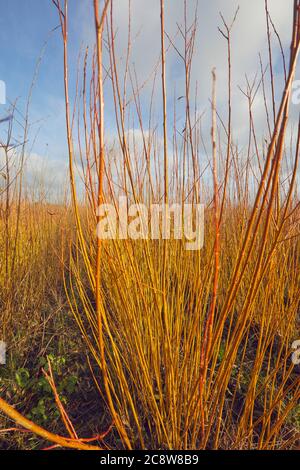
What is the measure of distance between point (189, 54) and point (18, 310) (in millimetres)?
1694

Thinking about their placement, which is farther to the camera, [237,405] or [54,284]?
[54,284]

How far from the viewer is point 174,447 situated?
823 mm

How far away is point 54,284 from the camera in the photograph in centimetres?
217

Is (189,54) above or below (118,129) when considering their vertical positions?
above

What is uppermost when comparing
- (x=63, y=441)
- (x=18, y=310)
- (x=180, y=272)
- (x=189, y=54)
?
(x=189, y=54)
